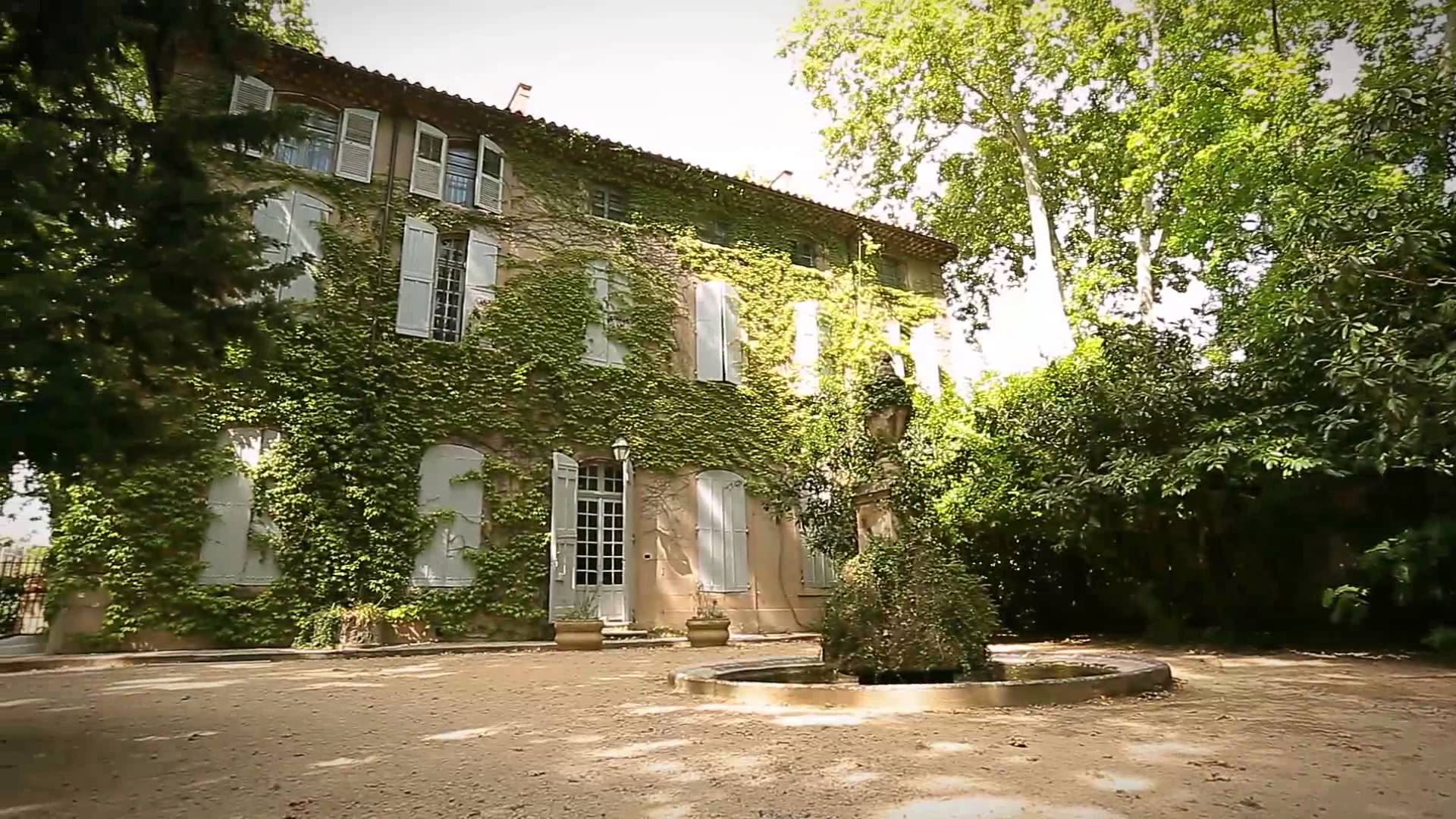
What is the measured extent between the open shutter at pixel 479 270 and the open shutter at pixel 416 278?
498 mm

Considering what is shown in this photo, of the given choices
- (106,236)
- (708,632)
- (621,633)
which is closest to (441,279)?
(621,633)

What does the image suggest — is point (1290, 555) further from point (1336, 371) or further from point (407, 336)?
point (407, 336)

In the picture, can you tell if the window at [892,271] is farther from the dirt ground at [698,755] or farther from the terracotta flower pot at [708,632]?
the dirt ground at [698,755]

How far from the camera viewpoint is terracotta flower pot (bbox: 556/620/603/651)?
1048cm

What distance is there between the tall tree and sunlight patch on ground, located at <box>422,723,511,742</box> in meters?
2.02

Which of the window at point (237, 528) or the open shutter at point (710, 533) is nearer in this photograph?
the window at point (237, 528)

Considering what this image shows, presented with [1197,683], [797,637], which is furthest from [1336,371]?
[797,637]

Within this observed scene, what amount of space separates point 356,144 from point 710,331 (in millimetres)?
6017

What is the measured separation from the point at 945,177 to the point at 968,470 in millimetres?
9620

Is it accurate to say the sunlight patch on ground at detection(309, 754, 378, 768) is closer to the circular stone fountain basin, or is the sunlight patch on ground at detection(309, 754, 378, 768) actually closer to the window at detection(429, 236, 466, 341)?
the circular stone fountain basin

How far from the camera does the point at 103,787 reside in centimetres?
326

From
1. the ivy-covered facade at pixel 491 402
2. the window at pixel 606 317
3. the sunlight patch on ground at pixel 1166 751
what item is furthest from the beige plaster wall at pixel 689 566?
the sunlight patch on ground at pixel 1166 751

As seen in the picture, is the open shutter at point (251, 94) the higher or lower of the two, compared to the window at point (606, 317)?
higher

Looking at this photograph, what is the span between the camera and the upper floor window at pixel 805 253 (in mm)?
15734
